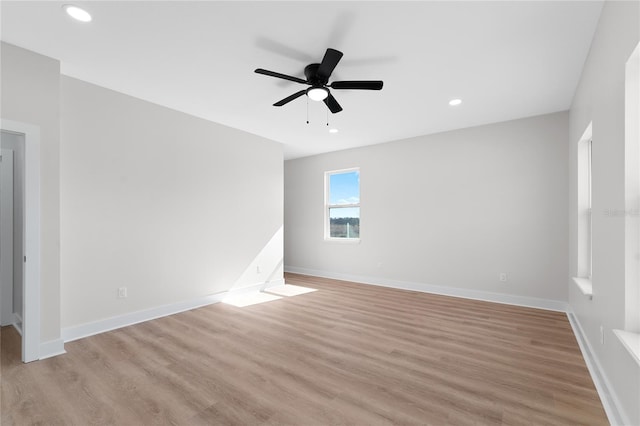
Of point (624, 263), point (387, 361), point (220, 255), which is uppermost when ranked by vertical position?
point (624, 263)

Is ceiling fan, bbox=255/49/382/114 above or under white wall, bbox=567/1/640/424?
above

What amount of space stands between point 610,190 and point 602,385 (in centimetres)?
137

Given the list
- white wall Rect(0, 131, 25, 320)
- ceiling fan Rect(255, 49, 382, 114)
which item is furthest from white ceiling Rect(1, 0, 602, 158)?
white wall Rect(0, 131, 25, 320)

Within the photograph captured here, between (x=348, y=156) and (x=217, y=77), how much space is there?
11.7ft

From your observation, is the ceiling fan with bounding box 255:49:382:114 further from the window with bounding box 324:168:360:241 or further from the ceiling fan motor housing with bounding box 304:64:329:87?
the window with bounding box 324:168:360:241

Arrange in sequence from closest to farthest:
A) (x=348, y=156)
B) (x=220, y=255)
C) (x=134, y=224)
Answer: (x=134, y=224) < (x=220, y=255) < (x=348, y=156)

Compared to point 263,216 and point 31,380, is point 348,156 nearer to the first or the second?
point 263,216

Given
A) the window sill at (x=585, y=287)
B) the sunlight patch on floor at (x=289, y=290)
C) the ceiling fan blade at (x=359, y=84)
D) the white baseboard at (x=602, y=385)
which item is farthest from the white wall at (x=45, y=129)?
the window sill at (x=585, y=287)

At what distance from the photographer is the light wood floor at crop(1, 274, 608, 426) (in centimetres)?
189

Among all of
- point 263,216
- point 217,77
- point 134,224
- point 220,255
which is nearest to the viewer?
point 217,77

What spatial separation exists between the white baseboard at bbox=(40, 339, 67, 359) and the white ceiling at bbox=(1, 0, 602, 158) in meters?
2.66

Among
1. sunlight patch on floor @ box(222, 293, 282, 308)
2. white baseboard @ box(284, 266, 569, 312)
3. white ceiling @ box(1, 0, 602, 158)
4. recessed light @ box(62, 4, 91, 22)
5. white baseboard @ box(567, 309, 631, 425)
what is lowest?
sunlight patch on floor @ box(222, 293, 282, 308)

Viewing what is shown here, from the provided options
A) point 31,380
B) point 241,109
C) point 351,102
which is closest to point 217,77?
point 241,109

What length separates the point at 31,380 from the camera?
7.52 feet
